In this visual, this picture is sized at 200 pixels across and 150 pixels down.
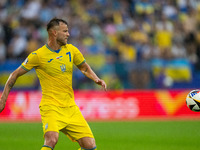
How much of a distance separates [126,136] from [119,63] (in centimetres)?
545

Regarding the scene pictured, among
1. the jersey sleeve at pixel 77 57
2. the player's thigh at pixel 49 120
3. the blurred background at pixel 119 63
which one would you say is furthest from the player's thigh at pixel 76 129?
the blurred background at pixel 119 63

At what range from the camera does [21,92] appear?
17.9m

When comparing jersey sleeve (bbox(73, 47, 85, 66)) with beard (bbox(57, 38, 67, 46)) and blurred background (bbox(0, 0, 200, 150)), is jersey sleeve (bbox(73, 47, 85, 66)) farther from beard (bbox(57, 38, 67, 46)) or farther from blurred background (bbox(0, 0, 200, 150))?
blurred background (bbox(0, 0, 200, 150))

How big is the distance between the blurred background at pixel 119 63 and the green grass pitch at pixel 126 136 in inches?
1.3

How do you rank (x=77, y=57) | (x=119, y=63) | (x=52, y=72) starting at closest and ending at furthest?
1. (x=52, y=72)
2. (x=77, y=57)
3. (x=119, y=63)

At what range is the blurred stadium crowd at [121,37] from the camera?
17.8 metres

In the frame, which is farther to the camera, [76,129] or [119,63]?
[119,63]

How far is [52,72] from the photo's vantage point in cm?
674

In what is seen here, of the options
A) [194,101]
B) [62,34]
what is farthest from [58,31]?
[194,101]

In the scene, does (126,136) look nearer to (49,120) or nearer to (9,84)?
(49,120)

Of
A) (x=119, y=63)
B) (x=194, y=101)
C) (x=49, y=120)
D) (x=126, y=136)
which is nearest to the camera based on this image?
(x=49, y=120)

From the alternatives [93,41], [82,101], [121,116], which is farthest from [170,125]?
[93,41]

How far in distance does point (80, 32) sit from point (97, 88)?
137 inches

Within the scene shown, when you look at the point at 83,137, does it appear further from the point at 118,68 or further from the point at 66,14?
the point at 66,14
